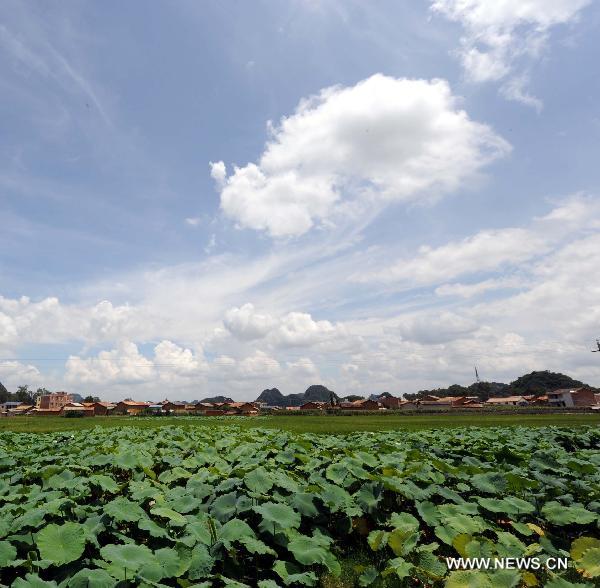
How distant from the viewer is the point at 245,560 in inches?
211

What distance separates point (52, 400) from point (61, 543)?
17795 cm

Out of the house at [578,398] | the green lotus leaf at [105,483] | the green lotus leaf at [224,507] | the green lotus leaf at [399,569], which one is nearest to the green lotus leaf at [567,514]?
the green lotus leaf at [399,569]

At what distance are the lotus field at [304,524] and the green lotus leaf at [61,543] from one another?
1cm

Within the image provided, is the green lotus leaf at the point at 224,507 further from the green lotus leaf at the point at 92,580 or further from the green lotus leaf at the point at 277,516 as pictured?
the green lotus leaf at the point at 92,580

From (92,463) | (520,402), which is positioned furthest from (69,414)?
(520,402)

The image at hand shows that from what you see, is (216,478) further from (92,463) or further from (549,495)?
(549,495)

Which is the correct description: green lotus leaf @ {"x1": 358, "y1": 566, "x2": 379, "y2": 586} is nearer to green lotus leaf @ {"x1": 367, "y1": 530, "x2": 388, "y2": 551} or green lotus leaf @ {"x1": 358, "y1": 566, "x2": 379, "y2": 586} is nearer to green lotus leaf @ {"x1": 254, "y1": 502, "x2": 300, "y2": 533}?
green lotus leaf @ {"x1": 367, "y1": 530, "x2": 388, "y2": 551}

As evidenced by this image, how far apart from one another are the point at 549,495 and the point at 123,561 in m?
6.44

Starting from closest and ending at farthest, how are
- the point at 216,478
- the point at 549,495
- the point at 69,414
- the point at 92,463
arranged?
the point at 549,495, the point at 216,478, the point at 92,463, the point at 69,414

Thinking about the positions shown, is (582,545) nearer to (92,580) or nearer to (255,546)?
(255,546)

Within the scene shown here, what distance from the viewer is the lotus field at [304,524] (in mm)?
4418

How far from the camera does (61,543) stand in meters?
4.54

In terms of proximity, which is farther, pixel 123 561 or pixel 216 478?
pixel 216 478

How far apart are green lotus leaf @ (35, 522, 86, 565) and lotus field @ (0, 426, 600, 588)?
0.05ft
